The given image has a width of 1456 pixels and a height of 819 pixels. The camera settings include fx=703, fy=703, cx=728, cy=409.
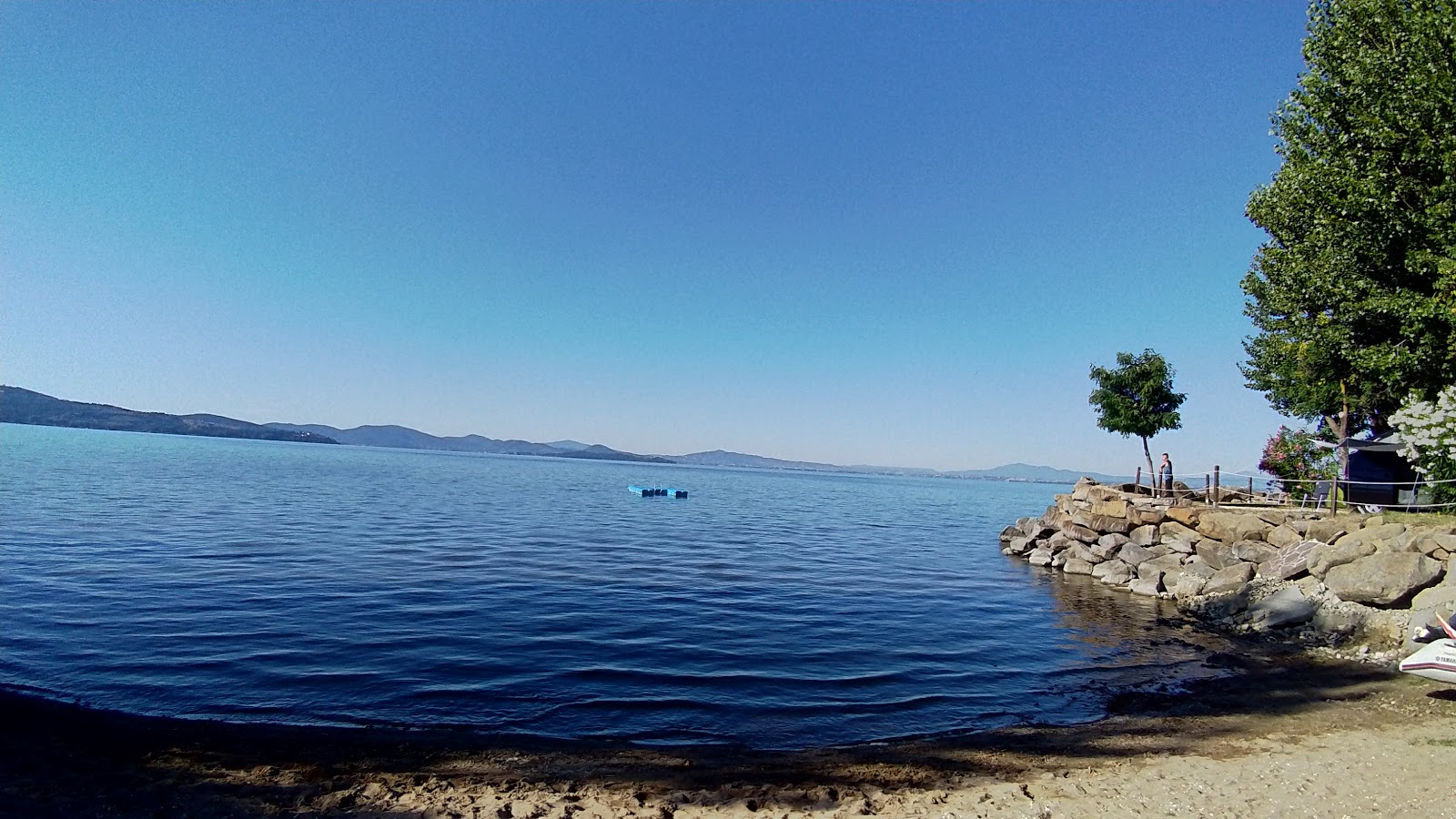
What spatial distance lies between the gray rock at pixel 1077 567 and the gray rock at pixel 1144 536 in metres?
2.12

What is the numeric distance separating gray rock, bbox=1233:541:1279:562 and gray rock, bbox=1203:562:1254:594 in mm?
378

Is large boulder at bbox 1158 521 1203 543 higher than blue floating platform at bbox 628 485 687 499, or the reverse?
large boulder at bbox 1158 521 1203 543

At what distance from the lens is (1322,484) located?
1028 inches

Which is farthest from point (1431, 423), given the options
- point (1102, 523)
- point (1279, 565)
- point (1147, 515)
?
point (1102, 523)

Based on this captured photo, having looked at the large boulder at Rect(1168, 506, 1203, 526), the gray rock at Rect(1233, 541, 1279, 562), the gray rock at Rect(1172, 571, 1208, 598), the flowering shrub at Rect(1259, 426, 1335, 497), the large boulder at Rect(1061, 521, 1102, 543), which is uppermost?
the flowering shrub at Rect(1259, 426, 1335, 497)

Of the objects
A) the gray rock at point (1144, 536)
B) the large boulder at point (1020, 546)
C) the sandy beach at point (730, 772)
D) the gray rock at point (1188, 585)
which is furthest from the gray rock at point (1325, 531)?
the large boulder at point (1020, 546)

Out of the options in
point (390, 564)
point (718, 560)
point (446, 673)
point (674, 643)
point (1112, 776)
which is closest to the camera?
point (1112, 776)

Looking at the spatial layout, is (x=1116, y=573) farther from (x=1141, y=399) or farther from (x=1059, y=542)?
(x=1141, y=399)

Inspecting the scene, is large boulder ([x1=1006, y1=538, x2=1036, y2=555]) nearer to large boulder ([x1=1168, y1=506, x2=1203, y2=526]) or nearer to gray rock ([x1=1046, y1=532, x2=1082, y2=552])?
gray rock ([x1=1046, y1=532, x2=1082, y2=552])

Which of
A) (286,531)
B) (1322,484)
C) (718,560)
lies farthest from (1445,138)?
(286,531)

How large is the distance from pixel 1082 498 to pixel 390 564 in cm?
3140

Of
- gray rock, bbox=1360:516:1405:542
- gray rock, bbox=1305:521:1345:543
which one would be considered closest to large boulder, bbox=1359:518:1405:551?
gray rock, bbox=1360:516:1405:542

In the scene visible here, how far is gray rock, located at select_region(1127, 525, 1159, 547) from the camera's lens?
2753 centimetres

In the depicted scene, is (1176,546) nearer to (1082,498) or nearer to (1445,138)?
(1082,498)
